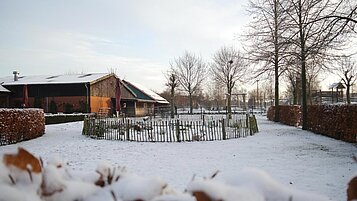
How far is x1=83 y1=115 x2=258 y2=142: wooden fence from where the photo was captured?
50.3 ft

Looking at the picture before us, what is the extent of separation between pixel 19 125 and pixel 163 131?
286 inches

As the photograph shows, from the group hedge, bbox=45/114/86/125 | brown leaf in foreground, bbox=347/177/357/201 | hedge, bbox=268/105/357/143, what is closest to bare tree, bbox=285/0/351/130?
hedge, bbox=268/105/357/143

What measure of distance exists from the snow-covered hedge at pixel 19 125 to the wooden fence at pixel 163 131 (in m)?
2.72

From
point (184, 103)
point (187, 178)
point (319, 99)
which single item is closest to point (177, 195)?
point (187, 178)

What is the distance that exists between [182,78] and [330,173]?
2010 inches

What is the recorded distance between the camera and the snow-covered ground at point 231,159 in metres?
6.99

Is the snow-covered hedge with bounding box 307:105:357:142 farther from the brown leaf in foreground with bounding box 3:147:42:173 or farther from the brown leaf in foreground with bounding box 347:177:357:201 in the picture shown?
the brown leaf in foreground with bounding box 3:147:42:173

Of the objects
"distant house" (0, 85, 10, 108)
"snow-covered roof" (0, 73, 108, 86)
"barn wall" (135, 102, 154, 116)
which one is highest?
"snow-covered roof" (0, 73, 108, 86)

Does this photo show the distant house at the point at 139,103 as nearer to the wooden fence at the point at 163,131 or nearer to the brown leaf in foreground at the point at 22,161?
the wooden fence at the point at 163,131

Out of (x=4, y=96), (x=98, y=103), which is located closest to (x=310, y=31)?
(x=98, y=103)

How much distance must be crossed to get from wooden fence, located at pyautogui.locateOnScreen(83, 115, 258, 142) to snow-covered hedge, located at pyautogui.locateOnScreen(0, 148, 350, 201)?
13.2 meters

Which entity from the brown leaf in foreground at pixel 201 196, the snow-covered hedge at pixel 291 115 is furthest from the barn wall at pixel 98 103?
the brown leaf in foreground at pixel 201 196

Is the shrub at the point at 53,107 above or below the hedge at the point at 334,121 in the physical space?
above

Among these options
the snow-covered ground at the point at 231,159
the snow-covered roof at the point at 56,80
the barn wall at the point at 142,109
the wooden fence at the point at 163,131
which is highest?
the snow-covered roof at the point at 56,80
